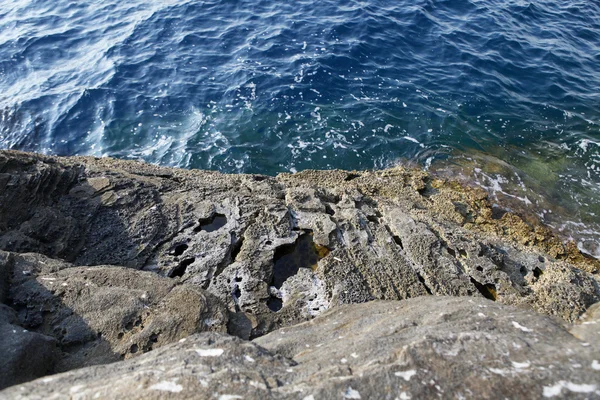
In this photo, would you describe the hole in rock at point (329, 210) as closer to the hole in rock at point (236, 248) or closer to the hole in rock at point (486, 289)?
the hole in rock at point (236, 248)

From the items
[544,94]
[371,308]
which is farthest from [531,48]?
[371,308]

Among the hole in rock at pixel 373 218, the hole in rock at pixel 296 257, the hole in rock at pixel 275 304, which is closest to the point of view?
the hole in rock at pixel 275 304

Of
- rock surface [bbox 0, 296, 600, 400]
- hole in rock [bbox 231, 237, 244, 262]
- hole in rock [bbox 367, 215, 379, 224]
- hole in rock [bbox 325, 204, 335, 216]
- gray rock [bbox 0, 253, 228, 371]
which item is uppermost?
rock surface [bbox 0, 296, 600, 400]

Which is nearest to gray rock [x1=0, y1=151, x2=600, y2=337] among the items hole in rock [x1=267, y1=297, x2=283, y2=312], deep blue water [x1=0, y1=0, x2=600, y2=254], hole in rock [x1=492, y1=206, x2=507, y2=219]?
hole in rock [x1=267, y1=297, x2=283, y2=312]

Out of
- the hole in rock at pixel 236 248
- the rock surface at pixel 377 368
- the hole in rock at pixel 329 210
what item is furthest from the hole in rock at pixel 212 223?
the rock surface at pixel 377 368

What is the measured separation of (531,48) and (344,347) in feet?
63.9

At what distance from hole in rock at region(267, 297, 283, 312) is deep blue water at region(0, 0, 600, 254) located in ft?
22.0

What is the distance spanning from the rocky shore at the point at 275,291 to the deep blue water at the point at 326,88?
304cm

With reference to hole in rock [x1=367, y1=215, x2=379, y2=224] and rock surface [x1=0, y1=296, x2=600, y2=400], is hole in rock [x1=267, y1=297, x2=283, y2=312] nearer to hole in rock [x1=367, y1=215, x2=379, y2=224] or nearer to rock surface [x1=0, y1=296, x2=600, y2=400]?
rock surface [x1=0, y1=296, x2=600, y2=400]

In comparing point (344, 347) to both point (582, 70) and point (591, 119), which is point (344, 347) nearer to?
point (591, 119)

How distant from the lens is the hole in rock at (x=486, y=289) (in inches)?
292

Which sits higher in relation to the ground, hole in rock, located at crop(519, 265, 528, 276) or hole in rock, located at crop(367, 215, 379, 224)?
hole in rock, located at crop(367, 215, 379, 224)

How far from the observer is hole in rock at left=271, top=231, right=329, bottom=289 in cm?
A: 746

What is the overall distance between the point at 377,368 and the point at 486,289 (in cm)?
446
